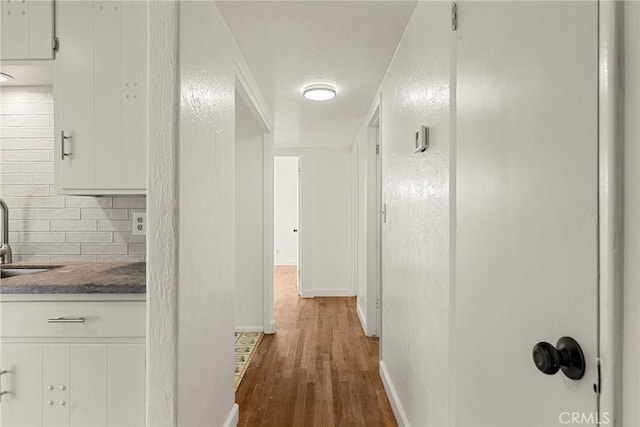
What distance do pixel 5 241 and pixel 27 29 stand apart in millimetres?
1181

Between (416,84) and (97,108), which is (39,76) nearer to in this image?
(97,108)

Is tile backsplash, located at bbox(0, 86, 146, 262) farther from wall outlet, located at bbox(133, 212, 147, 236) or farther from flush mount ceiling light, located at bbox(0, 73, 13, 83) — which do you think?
flush mount ceiling light, located at bbox(0, 73, 13, 83)

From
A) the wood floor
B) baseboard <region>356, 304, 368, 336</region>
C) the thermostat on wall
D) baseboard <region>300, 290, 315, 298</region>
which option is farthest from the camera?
baseboard <region>300, 290, 315, 298</region>

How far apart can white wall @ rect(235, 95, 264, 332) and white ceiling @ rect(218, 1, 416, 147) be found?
1.91 ft

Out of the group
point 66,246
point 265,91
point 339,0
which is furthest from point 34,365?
point 265,91

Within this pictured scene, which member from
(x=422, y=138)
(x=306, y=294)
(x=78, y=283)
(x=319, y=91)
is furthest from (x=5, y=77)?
(x=306, y=294)

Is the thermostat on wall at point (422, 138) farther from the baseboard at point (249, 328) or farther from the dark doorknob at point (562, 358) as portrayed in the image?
the baseboard at point (249, 328)

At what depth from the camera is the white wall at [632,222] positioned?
1.89 ft

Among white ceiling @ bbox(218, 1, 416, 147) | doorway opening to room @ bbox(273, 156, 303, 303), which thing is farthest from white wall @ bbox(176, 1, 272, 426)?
doorway opening to room @ bbox(273, 156, 303, 303)

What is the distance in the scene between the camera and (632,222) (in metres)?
0.59

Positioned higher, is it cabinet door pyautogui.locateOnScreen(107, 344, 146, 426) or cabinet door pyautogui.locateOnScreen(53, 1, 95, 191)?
cabinet door pyautogui.locateOnScreen(53, 1, 95, 191)

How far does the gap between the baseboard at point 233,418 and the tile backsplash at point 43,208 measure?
102 centimetres

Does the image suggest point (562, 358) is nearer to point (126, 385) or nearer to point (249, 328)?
point (126, 385)

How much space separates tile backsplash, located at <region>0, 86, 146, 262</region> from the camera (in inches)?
85.4
